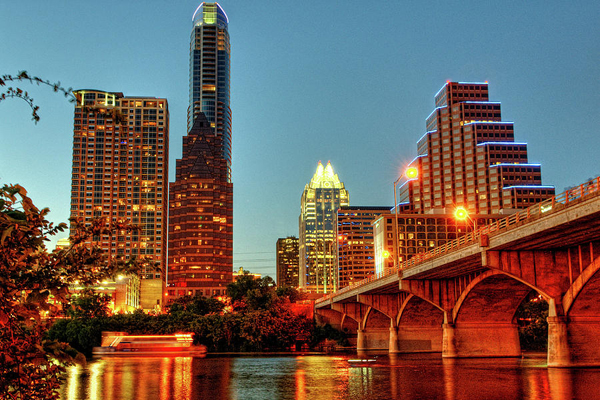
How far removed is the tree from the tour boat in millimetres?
98718

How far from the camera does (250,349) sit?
12481cm

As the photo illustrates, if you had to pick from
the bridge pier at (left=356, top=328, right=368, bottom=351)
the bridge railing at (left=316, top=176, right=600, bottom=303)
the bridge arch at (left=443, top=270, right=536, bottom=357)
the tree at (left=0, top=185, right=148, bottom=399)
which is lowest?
the bridge pier at (left=356, top=328, right=368, bottom=351)

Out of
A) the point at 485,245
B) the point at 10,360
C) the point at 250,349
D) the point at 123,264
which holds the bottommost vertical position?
the point at 250,349

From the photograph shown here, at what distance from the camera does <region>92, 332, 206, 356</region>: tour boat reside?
106 m

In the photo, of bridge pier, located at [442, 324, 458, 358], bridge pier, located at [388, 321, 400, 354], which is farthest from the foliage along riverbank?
bridge pier, located at [442, 324, 458, 358]

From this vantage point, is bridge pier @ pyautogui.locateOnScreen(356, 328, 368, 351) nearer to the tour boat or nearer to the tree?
the tour boat

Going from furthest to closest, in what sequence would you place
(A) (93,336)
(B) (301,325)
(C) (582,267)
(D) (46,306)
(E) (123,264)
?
(B) (301,325)
(A) (93,336)
(C) (582,267)
(E) (123,264)
(D) (46,306)

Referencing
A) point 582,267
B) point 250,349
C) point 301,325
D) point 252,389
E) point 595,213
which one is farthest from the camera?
point 301,325

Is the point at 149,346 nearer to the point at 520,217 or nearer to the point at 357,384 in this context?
the point at 357,384

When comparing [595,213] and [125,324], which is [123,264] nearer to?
[595,213]

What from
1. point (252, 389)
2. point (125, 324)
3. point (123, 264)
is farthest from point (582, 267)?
point (125, 324)

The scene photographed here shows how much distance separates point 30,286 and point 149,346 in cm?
10530

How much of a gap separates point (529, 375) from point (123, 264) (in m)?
47.9

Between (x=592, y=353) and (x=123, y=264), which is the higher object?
(x=123, y=264)
